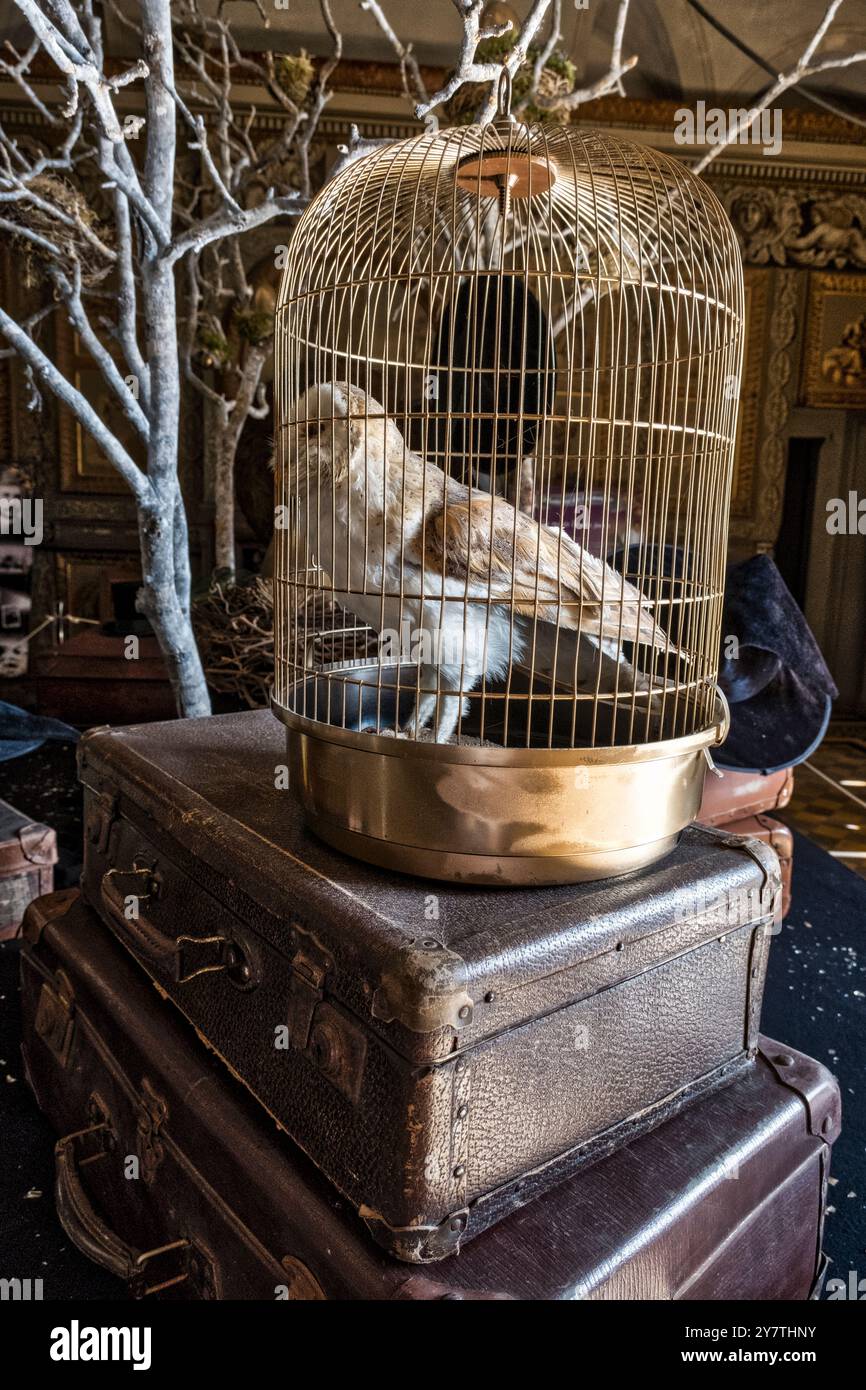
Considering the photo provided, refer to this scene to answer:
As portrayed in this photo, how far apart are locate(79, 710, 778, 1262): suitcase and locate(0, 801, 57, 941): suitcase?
2.78ft

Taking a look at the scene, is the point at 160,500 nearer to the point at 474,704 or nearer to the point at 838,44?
the point at 474,704

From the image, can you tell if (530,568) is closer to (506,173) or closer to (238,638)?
(506,173)

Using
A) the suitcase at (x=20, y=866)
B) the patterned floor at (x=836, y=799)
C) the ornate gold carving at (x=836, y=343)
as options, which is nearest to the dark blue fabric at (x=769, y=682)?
the patterned floor at (x=836, y=799)

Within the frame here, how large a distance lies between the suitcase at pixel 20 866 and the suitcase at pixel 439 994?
0.85 m

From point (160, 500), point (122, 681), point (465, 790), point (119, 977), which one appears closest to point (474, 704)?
point (465, 790)

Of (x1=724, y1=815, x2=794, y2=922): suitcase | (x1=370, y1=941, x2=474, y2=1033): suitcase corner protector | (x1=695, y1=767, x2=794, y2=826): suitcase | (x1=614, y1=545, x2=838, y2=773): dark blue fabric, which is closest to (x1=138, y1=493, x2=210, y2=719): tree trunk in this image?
(x1=614, y1=545, x2=838, y2=773): dark blue fabric

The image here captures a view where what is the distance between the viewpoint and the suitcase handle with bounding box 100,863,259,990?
1.14m

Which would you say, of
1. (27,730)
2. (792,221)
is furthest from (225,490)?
(792,221)

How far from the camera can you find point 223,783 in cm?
139

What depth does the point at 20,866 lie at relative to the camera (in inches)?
83.0

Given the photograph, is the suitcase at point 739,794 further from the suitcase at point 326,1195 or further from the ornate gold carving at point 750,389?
the ornate gold carving at point 750,389

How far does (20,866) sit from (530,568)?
151 cm

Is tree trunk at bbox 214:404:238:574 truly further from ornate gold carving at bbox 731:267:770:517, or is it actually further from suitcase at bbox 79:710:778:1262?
ornate gold carving at bbox 731:267:770:517

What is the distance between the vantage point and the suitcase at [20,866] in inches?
82.1
